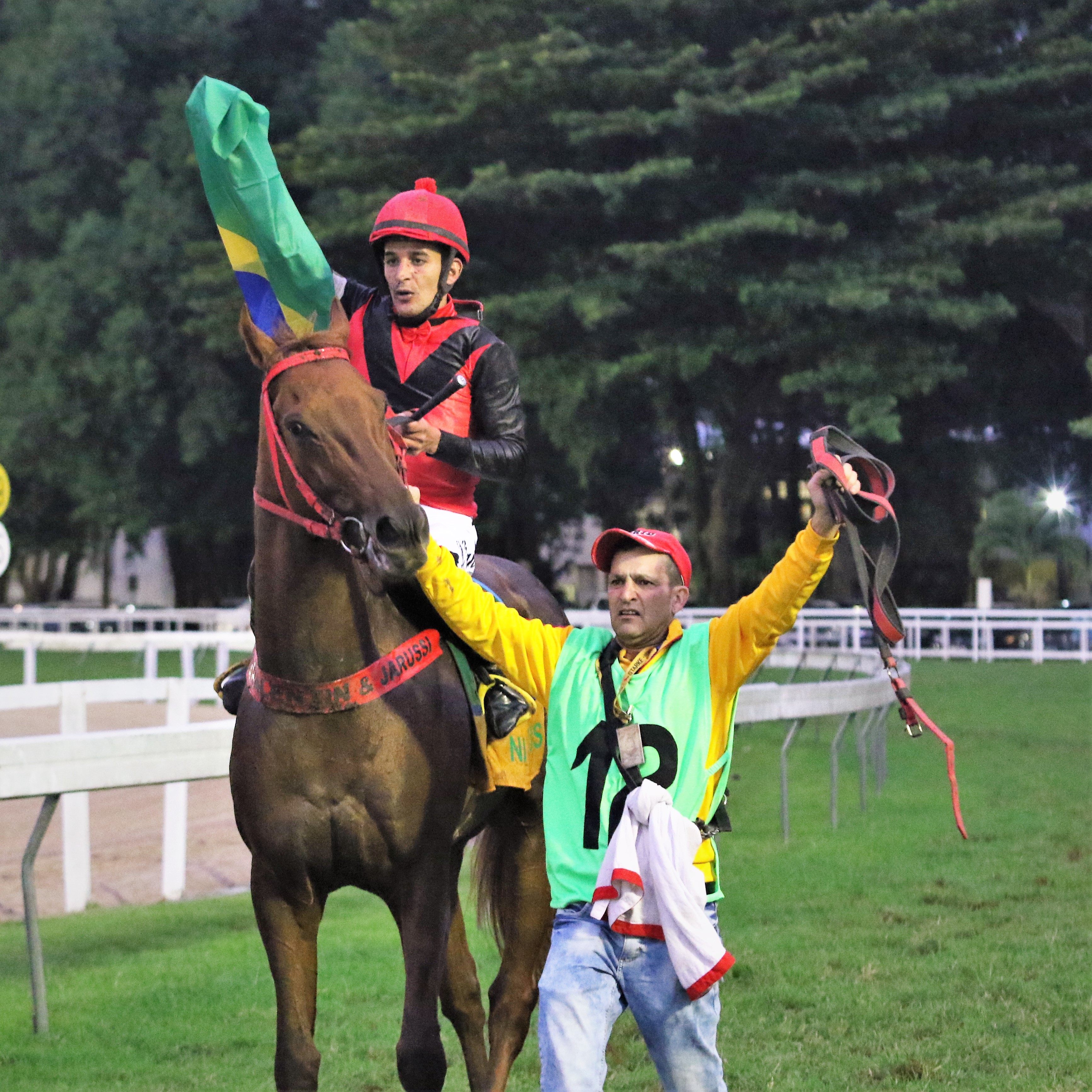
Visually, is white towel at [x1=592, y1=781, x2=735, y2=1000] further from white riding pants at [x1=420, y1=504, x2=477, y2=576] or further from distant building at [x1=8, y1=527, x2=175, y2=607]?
distant building at [x1=8, y1=527, x2=175, y2=607]

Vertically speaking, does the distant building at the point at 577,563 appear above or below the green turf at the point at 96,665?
above

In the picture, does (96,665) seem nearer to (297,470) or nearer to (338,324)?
(338,324)

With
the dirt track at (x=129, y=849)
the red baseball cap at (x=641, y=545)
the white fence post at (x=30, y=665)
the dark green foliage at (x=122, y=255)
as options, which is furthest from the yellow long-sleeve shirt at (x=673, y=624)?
the dark green foliage at (x=122, y=255)

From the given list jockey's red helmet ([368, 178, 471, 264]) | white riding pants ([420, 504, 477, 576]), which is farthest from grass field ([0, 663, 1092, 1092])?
jockey's red helmet ([368, 178, 471, 264])

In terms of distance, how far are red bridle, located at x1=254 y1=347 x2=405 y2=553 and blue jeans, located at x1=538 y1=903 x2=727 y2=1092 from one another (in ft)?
3.29

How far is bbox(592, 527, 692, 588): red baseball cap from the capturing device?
3.81 m

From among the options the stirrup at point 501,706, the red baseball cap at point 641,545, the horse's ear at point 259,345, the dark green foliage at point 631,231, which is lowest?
the stirrup at point 501,706

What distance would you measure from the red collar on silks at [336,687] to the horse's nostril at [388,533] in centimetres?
54

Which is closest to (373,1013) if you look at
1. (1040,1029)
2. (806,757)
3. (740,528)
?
(1040,1029)

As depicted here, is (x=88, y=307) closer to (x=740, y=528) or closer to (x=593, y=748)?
(x=740, y=528)

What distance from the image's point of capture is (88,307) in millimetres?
32844

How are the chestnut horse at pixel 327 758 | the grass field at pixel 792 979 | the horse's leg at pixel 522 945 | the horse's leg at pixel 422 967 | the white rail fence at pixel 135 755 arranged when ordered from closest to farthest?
the chestnut horse at pixel 327 758 < the horse's leg at pixel 422 967 < the horse's leg at pixel 522 945 < the grass field at pixel 792 979 < the white rail fence at pixel 135 755

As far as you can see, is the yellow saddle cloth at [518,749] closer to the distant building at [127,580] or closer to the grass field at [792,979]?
the grass field at [792,979]

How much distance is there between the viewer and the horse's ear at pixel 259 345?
404 centimetres
